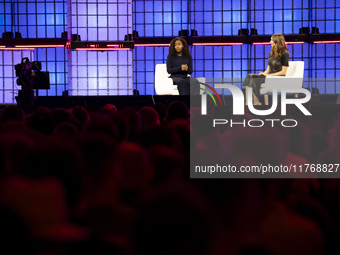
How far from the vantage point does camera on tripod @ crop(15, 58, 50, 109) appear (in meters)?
6.26

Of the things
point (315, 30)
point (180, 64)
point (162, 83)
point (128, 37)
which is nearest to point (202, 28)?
point (315, 30)

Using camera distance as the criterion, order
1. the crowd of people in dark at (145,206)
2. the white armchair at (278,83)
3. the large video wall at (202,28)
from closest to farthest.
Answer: the crowd of people in dark at (145,206) → the white armchair at (278,83) → the large video wall at (202,28)

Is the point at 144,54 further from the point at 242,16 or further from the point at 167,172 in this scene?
the point at 167,172

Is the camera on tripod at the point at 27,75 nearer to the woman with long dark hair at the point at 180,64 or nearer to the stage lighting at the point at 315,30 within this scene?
the woman with long dark hair at the point at 180,64

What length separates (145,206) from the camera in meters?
0.51

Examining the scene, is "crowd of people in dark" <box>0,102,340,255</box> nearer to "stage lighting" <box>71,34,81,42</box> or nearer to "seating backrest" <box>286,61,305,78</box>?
"seating backrest" <box>286,61,305,78</box>

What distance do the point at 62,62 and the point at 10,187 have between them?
609 inches

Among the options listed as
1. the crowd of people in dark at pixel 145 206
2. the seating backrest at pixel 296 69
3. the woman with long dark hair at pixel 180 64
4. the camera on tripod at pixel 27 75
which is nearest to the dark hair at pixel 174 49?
the woman with long dark hair at pixel 180 64

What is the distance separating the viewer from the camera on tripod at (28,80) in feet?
20.5

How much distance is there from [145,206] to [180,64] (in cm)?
613

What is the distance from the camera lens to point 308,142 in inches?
45.5

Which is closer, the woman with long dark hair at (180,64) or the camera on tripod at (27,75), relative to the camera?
the woman with long dark hair at (180,64)

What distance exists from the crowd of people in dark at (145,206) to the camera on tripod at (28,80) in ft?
18.9

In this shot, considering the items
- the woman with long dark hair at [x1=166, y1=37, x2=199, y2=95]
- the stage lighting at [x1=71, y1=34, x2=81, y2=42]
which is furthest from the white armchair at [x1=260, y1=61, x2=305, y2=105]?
the stage lighting at [x1=71, y1=34, x2=81, y2=42]
